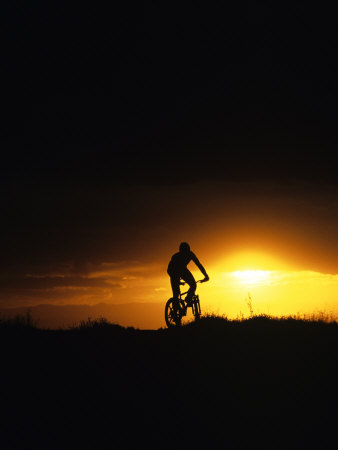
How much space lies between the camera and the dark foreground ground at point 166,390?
27.6ft

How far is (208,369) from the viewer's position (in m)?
11.6

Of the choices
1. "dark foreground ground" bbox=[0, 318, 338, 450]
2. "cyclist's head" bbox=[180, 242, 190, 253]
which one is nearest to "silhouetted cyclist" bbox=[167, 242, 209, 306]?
"cyclist's head" bbox=[180, 242, 190, 253]

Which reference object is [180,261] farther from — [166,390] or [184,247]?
[166,390]

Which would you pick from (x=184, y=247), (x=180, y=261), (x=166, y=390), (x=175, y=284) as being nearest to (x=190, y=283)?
(x=175, y=284)

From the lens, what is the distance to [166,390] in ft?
33.1

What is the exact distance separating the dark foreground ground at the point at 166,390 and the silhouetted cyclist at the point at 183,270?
119 inches

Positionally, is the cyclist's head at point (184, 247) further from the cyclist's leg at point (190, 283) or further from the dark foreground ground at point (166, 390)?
the dark foreground ground at point (166, 390)

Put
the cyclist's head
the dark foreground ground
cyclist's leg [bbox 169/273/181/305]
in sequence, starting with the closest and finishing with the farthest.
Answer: the dark foreground ground → the cyclist's head → cyclist's leg [bbox 169/273/181/305]

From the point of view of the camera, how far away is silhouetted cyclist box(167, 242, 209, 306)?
16922 mm

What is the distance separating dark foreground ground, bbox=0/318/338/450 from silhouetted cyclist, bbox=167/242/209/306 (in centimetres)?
301

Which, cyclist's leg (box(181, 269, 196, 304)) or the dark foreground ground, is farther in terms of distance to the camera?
cyclist's leg (box(181, 269, 196, 304))

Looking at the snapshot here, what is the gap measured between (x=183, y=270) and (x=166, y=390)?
726 cm

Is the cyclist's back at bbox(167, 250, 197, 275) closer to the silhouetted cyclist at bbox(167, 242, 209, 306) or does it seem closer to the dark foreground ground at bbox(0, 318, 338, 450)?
the silhouetted cyclist at bbox(167, 242, 209, 306)

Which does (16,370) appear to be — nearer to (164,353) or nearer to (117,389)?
(117,389)
